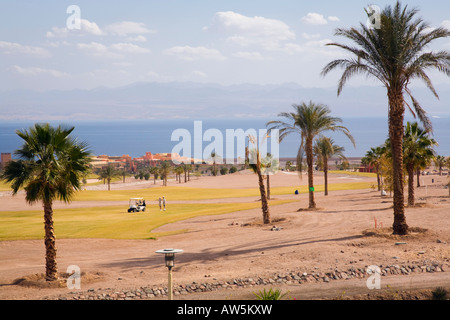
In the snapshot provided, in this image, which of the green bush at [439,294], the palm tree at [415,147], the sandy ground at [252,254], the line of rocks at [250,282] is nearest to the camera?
the green bush at [439,294]

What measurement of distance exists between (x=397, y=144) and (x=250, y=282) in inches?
499

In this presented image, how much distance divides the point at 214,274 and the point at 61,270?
7.33 meters

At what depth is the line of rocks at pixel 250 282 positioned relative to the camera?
16.5 m

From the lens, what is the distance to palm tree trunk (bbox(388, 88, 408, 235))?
82.2 ft

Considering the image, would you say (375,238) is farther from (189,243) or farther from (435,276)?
(189,243)

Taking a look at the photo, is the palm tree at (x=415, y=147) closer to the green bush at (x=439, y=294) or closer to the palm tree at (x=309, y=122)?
the palm tree at (x=309, y=122)

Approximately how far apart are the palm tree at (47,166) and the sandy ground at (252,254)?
360cm

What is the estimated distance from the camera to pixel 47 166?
60.9 ft

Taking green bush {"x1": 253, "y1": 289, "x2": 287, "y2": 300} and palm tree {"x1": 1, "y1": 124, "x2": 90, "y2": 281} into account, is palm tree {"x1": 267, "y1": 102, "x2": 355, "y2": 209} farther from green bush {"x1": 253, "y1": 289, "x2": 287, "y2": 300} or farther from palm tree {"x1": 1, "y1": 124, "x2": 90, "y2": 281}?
green bush {"x1": 253, "y1": 289, "x2": 287, "y2": 300}

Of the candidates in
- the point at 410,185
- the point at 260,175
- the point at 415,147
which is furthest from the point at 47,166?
the point at 415,147

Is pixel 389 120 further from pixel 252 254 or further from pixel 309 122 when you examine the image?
pixel 309 122

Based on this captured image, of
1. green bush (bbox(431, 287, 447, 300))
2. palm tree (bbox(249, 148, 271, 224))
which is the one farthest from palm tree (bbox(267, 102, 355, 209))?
green bush (bbox(431, 287, 447, 300))

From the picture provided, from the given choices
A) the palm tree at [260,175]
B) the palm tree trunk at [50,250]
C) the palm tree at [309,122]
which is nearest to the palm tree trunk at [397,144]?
the palm tree at [260,175]
